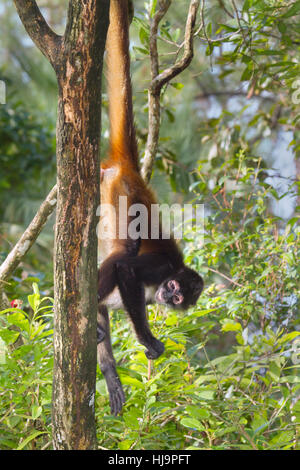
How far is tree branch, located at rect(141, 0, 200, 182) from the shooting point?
2807mm

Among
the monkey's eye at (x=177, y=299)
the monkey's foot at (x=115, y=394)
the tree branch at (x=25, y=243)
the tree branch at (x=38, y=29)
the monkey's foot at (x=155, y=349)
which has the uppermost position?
the tree branch at (x=38, y=29)

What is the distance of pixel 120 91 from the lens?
10.2 ft

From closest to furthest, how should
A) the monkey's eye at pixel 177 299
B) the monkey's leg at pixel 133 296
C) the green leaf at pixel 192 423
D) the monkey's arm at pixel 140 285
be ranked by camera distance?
the green leaf at pixel 192 423 → the monkey's arm at pixel 140 285 → the monkey's leg at pixel 133 296 → the monkey's eye at pixel 177 299

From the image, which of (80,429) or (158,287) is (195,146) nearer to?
(158,287)

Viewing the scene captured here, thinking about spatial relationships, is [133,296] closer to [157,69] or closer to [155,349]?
[155,349]

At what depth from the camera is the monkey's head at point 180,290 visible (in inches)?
123

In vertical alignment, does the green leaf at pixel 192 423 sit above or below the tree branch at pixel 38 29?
below

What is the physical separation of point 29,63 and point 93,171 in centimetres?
939

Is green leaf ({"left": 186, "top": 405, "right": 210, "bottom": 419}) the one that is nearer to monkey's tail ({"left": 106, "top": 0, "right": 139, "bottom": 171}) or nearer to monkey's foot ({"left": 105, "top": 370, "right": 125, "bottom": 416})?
monkey's foot ({"left": 105, "top": 370, "right": 125, "bottom": 416})

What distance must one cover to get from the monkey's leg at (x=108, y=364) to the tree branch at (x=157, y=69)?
1.00 metres

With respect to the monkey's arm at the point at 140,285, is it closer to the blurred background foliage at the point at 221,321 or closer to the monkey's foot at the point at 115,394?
the blurred background foliage at the point at 221,321

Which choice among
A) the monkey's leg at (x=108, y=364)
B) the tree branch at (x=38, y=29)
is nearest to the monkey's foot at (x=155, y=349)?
the monkey's leg at (x=108, y=364)

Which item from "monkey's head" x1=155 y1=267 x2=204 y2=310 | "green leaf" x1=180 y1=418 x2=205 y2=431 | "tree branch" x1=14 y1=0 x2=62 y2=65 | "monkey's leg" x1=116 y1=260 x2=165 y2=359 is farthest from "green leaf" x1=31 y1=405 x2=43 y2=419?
"tree branch" x1=14 y1=0 x2=62 y2=65
